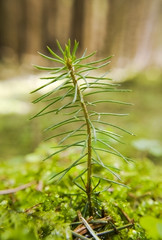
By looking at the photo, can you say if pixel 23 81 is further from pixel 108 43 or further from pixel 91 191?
pixel 91 191

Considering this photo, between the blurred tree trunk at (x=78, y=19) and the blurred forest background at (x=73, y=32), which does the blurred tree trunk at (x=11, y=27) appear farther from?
the blurred tree trunk at (x=78, y=19)

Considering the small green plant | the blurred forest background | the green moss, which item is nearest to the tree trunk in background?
the blurred forest background

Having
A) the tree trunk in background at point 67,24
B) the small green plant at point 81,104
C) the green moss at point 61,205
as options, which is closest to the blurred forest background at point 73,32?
the tree trunk in background at point 67,24

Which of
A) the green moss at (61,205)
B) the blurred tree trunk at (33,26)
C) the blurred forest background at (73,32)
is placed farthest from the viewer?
the blurred tree trunk at (33,26)

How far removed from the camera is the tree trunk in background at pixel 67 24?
918cm

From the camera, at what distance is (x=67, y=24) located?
961 cm

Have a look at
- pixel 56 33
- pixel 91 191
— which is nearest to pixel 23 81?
pixel 56 33

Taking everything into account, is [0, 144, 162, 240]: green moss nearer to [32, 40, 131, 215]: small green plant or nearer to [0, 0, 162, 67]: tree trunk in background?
[32, 40, 131, 215]: small green plant

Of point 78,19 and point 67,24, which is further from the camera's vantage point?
point 67,24

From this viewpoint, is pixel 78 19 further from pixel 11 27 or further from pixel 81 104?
pixel 81 104

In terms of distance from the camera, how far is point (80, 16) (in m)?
9.33

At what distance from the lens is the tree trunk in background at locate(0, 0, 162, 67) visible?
30.1ft

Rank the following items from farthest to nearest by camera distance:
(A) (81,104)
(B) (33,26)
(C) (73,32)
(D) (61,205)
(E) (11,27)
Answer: (E) (11,27) → (C) (73,32) → (B) (33,26) → (D) (61,205) → (A) (81,104)

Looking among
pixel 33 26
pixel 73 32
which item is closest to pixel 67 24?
pixel 73 32
